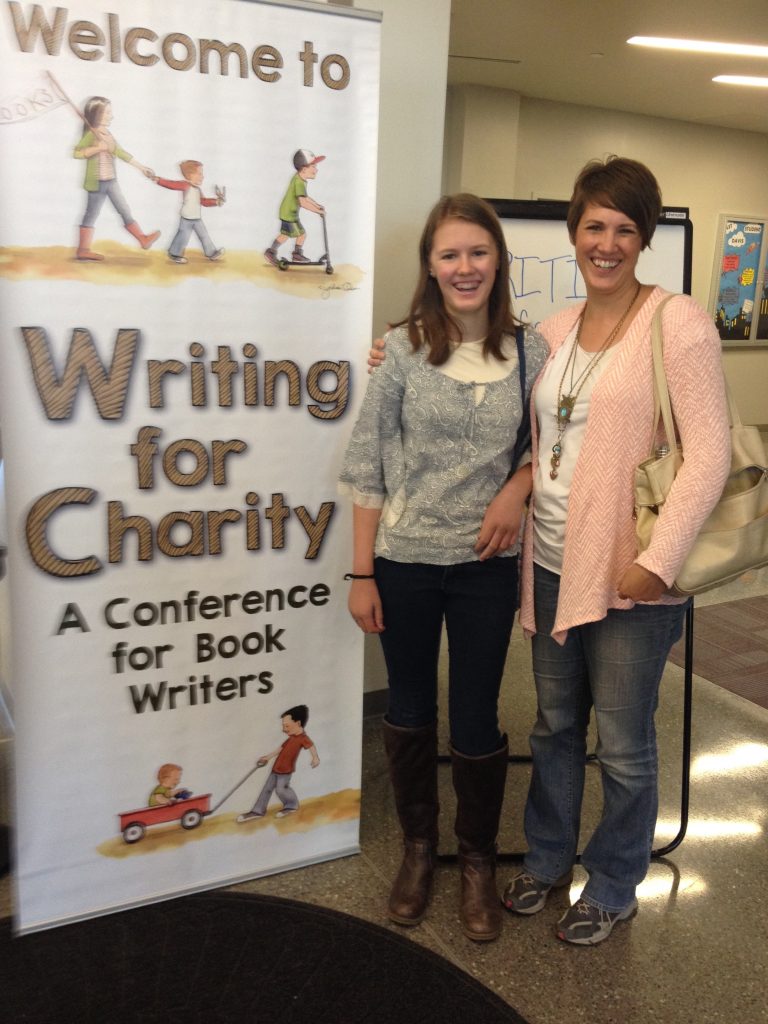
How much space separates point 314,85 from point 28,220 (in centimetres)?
62

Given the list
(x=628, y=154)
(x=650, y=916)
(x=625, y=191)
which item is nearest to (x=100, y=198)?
(x=625, y=191)

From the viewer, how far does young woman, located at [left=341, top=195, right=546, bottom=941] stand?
167cm

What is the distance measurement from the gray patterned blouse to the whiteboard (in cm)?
64

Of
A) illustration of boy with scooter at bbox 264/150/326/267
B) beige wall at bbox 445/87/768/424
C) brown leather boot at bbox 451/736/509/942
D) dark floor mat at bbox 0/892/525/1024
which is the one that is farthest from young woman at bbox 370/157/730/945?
beige wall at bbox 445/87/768/424

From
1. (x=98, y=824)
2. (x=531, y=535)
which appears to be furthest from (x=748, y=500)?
(x=98, y=824)

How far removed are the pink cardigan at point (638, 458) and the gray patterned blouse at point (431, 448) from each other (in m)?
0.18

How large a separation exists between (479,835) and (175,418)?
3.63 ft

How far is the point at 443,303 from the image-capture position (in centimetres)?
172

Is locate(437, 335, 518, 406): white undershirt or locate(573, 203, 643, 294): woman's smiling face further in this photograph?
locate(437, 335, 518, 406): white undershirt

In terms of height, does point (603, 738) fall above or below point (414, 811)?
above

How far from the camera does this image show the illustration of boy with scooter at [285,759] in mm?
1994

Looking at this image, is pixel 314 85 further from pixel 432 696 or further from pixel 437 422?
pixel 432 696

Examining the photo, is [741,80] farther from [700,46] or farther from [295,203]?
[295,203]
